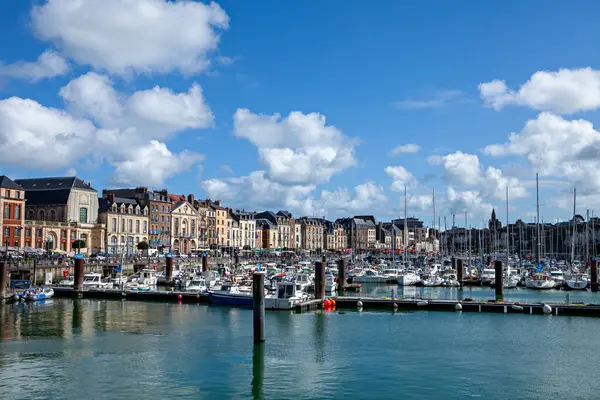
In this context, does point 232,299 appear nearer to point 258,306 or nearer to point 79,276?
point 79,276

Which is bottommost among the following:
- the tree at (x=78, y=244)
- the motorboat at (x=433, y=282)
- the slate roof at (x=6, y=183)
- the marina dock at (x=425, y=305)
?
the marina dock at (x=425, y=305)

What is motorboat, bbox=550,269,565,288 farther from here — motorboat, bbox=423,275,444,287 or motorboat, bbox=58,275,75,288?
motorboat, bbox=58,275,75,288

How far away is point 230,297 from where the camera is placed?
215 ft

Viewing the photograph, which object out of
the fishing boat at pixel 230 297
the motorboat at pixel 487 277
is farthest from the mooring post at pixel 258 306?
the motorboat at pixel 487 277

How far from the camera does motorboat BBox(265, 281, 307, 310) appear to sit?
6008 cm

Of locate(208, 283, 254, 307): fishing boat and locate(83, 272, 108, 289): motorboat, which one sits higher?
locate(83, 272, 108, 289): motorboat

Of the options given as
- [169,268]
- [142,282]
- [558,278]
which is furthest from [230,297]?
[558,278]

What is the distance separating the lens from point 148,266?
4134 inches

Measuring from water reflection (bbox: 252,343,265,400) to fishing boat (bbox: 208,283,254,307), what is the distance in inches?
934

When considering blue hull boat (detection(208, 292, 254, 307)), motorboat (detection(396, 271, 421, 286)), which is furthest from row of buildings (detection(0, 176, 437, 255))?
blue hull boat (detection(208, 292, 254, 307))

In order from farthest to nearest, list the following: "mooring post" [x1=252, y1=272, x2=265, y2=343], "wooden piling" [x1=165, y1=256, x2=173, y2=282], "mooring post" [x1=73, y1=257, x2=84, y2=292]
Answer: "wooden piling" [x1=165, y1=256, x2=173, y2=282], "mooring post" [x1=73, y1=257, x2=84, y2=292], "mooring post" [x1=252, y1=272, x2=265, y2=343]

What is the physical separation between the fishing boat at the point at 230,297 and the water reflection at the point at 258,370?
2373 cm

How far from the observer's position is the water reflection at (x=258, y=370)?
101 feet

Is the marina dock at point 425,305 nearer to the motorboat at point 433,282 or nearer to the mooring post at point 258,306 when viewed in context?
the mooring post at point 258,306
